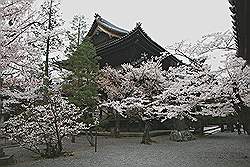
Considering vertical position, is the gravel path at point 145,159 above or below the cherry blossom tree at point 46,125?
below

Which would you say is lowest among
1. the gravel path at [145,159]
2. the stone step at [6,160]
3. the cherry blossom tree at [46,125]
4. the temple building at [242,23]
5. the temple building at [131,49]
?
the gravel path at [145,159]

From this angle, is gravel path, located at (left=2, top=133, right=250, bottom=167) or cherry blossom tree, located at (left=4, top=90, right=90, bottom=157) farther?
cherry blossom tree, located at (left=4, top=90, right=90, bottom=157)

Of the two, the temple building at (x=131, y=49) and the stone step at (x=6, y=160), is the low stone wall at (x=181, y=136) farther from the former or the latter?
the stone step at (x=6, y=160)

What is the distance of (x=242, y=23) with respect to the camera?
4.04 metres

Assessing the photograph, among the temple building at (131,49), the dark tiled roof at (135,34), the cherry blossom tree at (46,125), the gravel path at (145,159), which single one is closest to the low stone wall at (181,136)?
the gravel path at (145,159)

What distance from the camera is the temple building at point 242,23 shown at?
11.9ft

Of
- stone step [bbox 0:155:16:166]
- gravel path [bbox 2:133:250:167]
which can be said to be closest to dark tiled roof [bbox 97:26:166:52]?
gravel path [bbox 2:133:250:167]

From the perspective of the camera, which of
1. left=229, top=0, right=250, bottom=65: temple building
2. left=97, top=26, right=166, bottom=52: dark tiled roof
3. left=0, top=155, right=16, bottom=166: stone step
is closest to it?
left=229, top=0, right=250, bottom=65: temple building

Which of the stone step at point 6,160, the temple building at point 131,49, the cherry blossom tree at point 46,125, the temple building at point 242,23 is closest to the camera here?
the temple building at point 242,23

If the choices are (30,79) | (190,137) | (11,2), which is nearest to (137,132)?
(190,137)

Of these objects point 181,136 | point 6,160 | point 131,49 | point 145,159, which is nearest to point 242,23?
point 145,159

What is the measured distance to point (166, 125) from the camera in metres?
19.9

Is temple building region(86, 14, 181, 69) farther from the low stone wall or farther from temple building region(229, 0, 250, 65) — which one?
temple building region(229, 0, 250, 65)

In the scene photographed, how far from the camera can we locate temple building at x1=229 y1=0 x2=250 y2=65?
3617 mm
